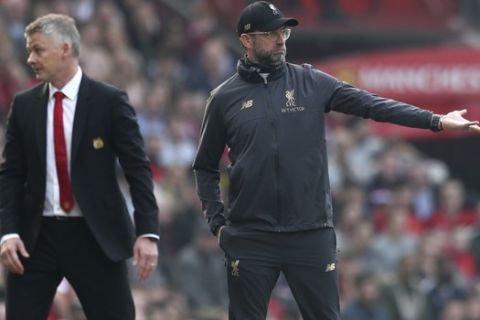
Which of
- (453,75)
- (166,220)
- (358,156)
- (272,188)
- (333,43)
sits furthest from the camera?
(333,43)

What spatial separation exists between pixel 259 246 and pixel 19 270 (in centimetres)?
130

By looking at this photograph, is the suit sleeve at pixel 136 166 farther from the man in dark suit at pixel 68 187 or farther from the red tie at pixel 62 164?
the red tie at pixel 62 164

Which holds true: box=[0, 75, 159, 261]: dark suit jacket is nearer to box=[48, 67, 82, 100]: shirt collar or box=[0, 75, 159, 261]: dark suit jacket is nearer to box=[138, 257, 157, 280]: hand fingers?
box=[48, 67, 82, 100]: shirt collar

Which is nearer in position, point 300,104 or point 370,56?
point 300,104

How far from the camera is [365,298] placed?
16.8 metres

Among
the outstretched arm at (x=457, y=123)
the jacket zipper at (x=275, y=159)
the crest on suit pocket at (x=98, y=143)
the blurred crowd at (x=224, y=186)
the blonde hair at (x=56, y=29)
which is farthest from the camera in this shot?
the blurred crowd at (x=224, y=186)

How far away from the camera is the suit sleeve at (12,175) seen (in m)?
9.43

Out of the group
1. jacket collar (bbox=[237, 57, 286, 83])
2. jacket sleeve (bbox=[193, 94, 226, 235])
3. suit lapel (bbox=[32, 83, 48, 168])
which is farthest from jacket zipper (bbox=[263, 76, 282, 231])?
suit lapel (bbox=[32, 83, 48, 168])

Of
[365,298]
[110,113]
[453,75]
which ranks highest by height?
[110,113]

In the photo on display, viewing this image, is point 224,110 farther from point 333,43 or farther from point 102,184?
point 333,43

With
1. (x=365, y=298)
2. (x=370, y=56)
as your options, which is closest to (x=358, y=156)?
(x=370, y=56)

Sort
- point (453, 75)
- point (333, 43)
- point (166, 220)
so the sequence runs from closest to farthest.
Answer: point (166, 220) → point (453, 75) → point (333, 43)

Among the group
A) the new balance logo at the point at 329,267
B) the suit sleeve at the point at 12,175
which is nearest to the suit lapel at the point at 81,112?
the suit sleeve at the point at 12,175

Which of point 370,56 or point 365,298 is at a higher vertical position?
point 370,56
